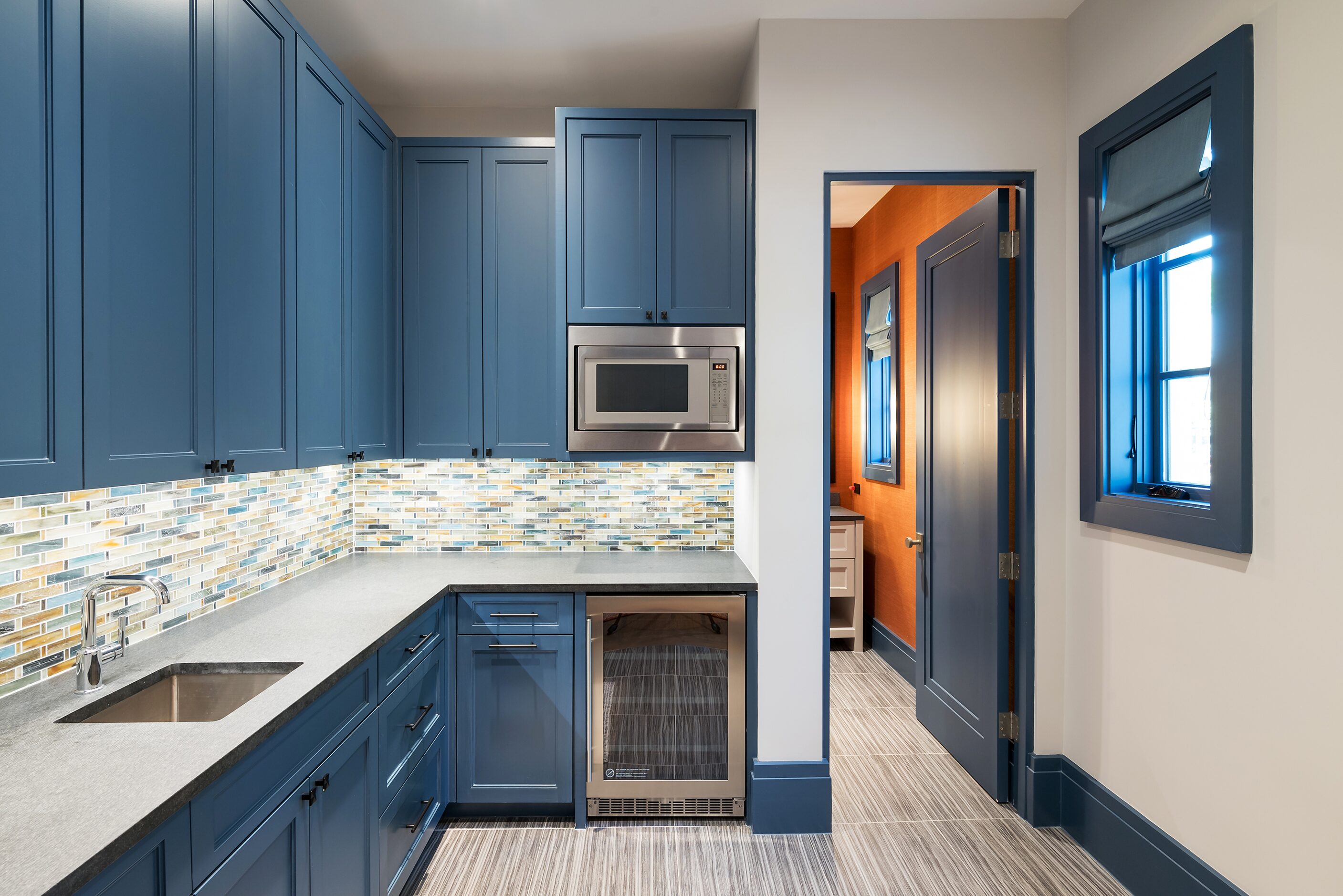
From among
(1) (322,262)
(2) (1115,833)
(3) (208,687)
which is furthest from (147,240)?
(2) (1115,833)

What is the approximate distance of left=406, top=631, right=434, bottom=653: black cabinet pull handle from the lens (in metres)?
2.10


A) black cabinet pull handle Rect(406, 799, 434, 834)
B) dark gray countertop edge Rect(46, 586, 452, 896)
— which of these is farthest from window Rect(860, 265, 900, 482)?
dark gray countertop edge Rect(46, 586, 452, 896)

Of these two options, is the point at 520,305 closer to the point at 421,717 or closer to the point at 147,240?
the point at 147,240

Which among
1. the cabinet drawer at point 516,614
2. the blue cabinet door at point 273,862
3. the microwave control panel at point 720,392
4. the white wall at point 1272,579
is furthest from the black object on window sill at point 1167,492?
the blue cabinet door at point 273,862

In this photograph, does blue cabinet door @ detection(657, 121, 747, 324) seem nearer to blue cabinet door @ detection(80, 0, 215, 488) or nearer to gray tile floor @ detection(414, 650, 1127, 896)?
blue cabinet door @ detection(80, 0, 215, 488)

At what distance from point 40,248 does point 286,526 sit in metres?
1.57

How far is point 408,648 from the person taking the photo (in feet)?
6.86

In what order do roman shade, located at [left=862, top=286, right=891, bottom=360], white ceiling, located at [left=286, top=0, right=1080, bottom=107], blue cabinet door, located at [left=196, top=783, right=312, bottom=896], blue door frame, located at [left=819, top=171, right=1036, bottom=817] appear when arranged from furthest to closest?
roman shade, located at [left=862, top=286, right=891, bottom=360] → blue door frame, located at [left=819, top=171, right=1036, bottom=817] → white ceiling, located at [left=286, top=0, right=1080, bottom=107] → blue cabinet door, located at [left=196, top=783, right=312, bottom=896]

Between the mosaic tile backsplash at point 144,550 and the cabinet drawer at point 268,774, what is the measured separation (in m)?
0.60

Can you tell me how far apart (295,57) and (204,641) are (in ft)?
5.58

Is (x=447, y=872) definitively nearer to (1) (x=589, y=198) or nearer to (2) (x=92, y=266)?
(2) (x=92, y=266)

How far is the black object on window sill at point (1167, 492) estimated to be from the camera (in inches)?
78.1

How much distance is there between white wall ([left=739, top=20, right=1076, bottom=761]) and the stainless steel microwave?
171 millimetres

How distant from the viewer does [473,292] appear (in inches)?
110
